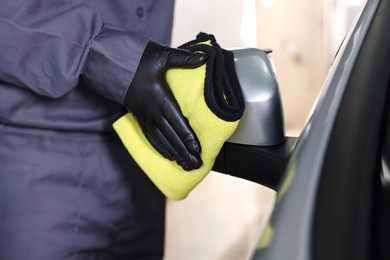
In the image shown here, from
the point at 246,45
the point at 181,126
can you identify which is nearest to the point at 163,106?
the point at 181,126

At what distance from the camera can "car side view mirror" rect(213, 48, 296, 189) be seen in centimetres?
56

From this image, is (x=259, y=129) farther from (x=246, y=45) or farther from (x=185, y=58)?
(x=246, y=45)

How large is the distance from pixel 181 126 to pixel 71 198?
0.80ft

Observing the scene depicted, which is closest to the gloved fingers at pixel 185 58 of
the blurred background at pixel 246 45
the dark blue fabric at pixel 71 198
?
the dark blue fabric at pixel 71 198

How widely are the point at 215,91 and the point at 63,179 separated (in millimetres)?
296

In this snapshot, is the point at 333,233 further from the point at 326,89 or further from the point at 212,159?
the point at 212,159

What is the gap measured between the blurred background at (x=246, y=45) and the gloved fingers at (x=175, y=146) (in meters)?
0.71

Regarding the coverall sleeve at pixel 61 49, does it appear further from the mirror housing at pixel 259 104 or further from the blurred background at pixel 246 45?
the blurred background at pixel 246 45

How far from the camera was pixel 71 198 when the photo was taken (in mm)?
732

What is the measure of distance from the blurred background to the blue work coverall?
0.57 m

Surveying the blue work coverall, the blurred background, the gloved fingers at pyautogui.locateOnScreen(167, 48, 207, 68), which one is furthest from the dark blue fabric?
the blurred background

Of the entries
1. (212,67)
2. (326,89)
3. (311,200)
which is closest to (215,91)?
(212,67)

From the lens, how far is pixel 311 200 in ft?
0.91

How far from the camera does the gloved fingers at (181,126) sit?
1.92 ft
